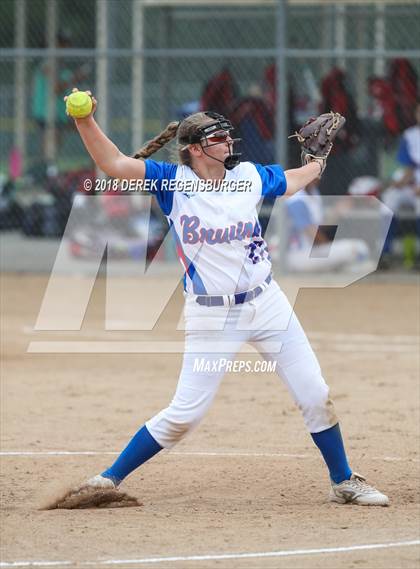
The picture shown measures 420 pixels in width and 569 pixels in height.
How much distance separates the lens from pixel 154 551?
4613 mm

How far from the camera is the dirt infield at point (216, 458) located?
4.69 m

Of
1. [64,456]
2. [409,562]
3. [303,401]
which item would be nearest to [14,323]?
[64,456]

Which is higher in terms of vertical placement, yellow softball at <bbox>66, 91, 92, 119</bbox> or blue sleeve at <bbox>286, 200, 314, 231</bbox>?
yellow softball at <bbox>66, 91, 92, 119</bbox>

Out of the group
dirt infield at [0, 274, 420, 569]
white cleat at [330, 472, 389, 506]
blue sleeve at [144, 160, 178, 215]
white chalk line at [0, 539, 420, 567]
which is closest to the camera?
white chalk line at [0, 539, 420, 567]

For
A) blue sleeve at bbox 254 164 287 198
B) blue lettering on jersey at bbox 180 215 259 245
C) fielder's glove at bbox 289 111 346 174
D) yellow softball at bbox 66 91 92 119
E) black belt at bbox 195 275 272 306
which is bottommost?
black belt at bbox 195 275 272 306

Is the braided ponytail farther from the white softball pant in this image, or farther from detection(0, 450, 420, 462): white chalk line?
detection(0, 450, 420, 462): white chalk line

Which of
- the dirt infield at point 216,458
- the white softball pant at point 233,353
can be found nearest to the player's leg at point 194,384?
the white softball pant at point 233,353

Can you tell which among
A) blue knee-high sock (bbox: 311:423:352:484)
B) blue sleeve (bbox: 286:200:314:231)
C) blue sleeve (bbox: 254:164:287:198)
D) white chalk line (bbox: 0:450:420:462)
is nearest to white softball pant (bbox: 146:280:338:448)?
blue knee-high sock (bbox: 311:423:352:484)

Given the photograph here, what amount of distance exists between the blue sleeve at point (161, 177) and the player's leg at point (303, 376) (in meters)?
0.60

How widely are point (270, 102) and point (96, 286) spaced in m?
3.20

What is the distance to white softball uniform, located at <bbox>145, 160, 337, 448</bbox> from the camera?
5.20 metres

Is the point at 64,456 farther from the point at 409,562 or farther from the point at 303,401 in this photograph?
the point at 409,562

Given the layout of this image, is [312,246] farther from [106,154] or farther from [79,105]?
[79,105]

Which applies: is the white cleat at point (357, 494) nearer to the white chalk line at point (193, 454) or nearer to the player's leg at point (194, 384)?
the player's leg at point (194, 384)
